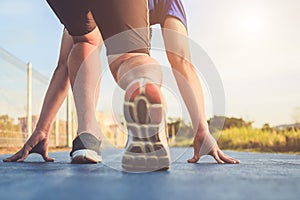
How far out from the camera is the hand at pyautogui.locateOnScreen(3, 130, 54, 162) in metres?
2.06

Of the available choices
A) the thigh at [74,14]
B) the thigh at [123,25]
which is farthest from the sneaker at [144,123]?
the thigh at [74,14]

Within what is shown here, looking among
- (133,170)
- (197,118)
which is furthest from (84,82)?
(133,170)

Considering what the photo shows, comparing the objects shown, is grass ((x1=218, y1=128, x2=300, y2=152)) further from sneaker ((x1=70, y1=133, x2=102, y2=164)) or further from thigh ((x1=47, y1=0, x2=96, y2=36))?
thigh ((x1=47, y1=0, x2=96, y2=36))

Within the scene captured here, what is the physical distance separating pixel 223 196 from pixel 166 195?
0.37 feet

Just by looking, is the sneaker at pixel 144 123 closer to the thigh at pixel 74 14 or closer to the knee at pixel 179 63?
the thigh at pixel 74 14

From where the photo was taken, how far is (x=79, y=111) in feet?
5.97

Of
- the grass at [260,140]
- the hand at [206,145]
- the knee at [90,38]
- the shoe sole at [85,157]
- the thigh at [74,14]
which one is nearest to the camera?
the thigh at [74,14]

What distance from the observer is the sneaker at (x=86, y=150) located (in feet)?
5.45

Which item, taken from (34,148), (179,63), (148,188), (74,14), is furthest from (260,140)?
(148,188)

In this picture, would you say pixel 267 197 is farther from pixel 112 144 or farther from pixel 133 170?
pixel 112 144

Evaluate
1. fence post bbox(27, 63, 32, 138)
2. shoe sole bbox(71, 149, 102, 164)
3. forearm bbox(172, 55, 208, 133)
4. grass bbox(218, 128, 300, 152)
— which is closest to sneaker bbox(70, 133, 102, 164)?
shoe sole bbox(71, 149, 102, 164)

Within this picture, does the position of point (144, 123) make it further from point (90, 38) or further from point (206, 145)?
point (90, 38)

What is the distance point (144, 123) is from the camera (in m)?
1.08

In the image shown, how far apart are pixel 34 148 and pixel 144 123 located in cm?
117
